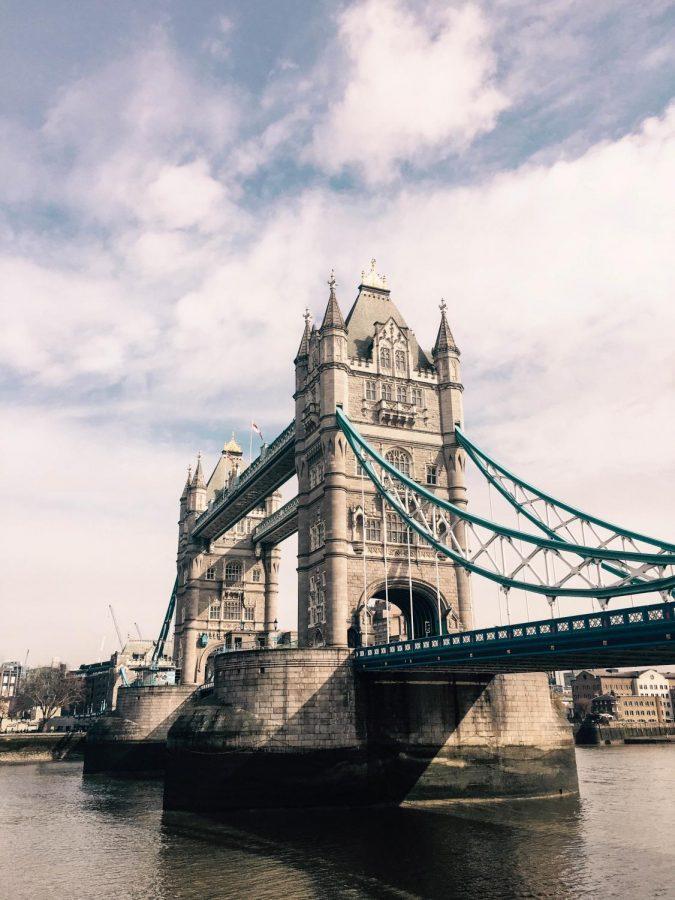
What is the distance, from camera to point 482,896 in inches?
826

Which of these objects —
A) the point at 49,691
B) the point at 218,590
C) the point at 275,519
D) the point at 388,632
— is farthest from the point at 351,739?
the point at 49,691

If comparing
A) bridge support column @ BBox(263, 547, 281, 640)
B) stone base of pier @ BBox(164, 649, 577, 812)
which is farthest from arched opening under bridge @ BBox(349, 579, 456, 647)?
bridge support column @ BBox(263, 547, 281, 640)

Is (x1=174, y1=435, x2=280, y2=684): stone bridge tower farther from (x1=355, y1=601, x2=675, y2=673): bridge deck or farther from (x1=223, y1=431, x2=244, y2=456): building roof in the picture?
(x1=355, y1=601, x2=675, y2=673): bridge deck

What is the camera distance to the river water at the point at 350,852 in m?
22.0

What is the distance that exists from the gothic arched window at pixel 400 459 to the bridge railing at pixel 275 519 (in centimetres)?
1134

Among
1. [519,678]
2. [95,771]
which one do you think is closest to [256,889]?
[519,678]

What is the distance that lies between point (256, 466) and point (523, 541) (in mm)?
31307

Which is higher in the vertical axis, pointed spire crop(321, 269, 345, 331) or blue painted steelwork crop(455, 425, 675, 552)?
pointed spire crop(321, 269, 345, 331)

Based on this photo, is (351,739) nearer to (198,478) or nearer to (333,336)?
(333,336)

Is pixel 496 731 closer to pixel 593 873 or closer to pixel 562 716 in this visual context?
pixel 562 716

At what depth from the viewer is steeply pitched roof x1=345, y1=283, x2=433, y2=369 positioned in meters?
50.1

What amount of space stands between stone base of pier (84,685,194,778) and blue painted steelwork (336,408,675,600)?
28.8 metres

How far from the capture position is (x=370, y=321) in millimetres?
51969

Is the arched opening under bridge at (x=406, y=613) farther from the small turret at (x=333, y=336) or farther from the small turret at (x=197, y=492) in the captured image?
the small turret at (x=197, y=492)
